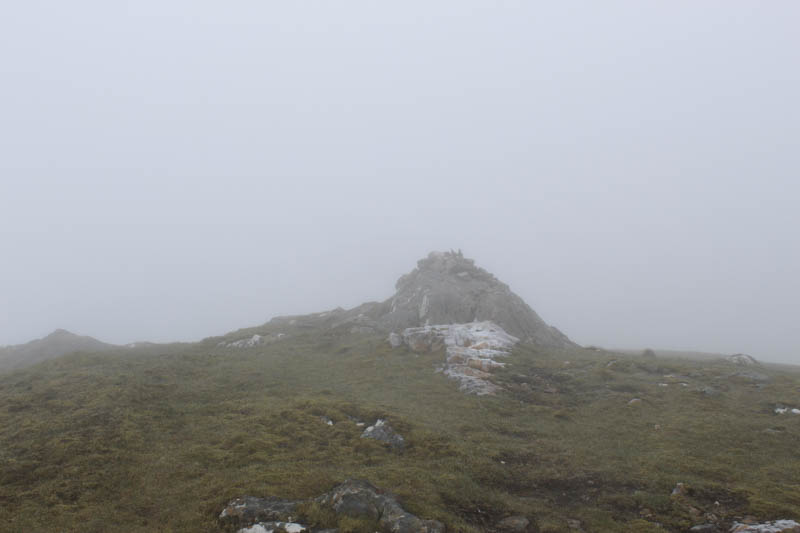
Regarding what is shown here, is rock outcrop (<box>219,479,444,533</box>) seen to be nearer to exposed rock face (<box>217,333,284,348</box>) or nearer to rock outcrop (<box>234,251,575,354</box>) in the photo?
rock outcrop (<box>234,251,575,354</box>)

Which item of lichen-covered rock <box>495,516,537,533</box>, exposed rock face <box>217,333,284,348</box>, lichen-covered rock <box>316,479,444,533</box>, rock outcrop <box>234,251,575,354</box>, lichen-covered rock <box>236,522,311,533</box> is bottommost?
lichen-covered rock <box>495,516,537,533</box>

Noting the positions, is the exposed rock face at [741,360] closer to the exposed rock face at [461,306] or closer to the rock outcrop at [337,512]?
the exposed rock face at [461,306]

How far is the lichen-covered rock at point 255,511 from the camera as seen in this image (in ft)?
60.0

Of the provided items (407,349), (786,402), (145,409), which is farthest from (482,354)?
(145,409)

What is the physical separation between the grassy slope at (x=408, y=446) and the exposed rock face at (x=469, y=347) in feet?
6.96

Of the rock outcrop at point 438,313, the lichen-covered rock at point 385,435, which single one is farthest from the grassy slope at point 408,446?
the rock outcrop at point 438,313

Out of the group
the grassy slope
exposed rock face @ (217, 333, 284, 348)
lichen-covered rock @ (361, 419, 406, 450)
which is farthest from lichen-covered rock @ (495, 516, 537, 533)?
exposed rock face @ (217, 333, 284, 348)

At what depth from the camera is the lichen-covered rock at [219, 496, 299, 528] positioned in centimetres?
1828

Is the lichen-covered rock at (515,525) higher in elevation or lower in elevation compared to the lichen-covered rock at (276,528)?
lower

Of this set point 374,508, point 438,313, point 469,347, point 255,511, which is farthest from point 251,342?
point 374,508

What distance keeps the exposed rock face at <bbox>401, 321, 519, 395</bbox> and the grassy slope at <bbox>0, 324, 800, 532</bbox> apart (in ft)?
6.96

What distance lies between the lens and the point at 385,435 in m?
30.9

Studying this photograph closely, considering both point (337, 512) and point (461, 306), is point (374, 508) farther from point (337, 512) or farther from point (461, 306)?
point (461, 306)

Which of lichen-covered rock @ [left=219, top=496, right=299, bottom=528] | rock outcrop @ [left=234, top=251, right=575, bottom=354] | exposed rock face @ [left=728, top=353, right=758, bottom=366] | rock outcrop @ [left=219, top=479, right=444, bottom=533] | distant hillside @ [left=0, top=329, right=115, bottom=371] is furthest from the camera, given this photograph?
distant hillside @ [left=0, top=329, right=115, bottom=371]
